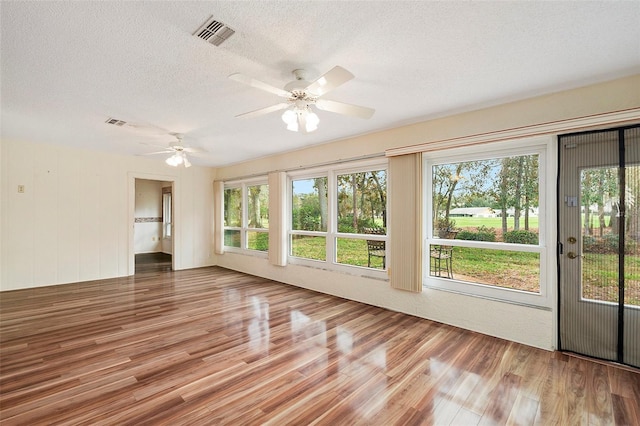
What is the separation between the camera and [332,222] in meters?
4.87

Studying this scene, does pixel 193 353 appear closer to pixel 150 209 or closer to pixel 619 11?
pixel 619 11

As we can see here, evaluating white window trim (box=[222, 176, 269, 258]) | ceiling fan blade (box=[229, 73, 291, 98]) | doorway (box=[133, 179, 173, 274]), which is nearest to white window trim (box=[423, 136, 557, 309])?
ceiling fan blade (box=[229, 73, 291, 98])

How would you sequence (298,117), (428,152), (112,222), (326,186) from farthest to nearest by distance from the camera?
(112,222)
(326,186)
(428,152)
(298,117)

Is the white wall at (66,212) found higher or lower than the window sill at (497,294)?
higher

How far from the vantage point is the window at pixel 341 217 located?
14.2 ft

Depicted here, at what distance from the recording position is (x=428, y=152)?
3.65 m

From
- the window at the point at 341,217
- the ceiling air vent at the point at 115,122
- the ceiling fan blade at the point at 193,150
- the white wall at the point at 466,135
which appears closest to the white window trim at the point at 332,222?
the window at the point at 341,217

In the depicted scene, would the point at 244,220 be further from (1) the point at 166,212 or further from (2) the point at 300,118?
(2) the point at 300,118

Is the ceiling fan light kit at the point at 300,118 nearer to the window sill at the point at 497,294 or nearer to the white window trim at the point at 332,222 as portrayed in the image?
the white window trim at the point at 332,222

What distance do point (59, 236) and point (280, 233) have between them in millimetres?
4000

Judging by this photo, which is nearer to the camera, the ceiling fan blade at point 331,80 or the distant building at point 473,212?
the ceiling fan blade at point 331,80

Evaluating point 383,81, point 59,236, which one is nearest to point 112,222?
point 59,236

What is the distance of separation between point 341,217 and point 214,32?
132 inches

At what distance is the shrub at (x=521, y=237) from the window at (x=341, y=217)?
59.5 inches
